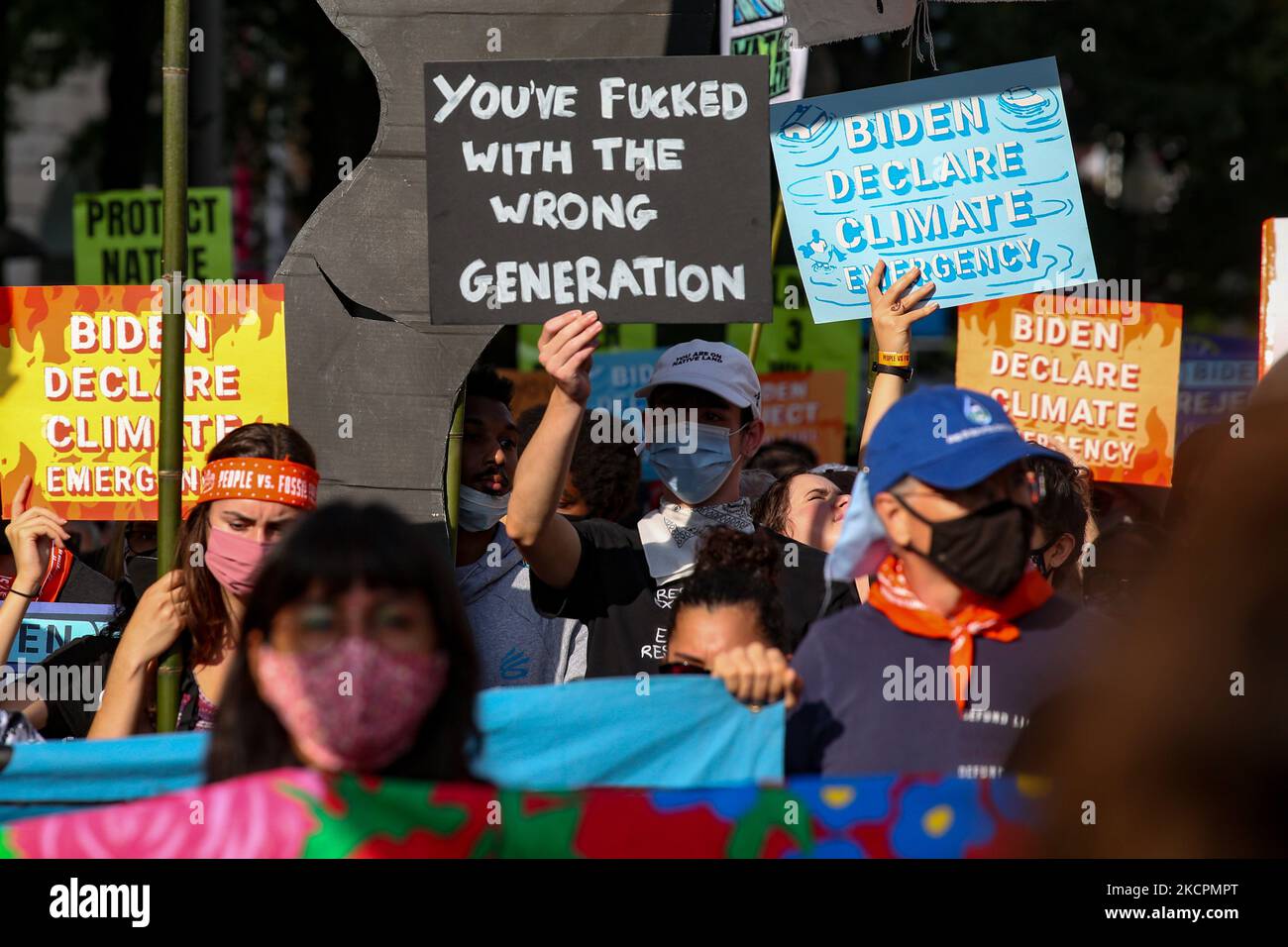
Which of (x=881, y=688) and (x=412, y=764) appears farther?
(x=881, y=688)

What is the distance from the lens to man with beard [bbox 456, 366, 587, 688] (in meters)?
4.69

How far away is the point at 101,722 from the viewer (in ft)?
12.4

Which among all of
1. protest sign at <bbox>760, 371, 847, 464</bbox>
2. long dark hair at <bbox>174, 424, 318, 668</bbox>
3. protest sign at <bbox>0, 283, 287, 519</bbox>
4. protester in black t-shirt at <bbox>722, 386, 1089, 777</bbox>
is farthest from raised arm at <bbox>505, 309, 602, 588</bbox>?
protest sign at <bbox>760, 371, 847, 464</bbox>

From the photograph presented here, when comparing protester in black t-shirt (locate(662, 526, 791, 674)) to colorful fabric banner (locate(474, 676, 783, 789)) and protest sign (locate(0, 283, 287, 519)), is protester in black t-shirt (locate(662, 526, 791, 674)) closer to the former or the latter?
colorful fabric banner (locate(474, 676, 783, 789))

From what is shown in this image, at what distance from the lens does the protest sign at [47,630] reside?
4.71 metres

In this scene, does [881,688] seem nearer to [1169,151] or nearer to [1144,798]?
[1144,798]

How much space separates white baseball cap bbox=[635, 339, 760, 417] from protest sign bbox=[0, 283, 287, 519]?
51.4 inches

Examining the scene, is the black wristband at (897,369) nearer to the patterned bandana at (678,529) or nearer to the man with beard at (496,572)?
the patterned bandana at (678,529)

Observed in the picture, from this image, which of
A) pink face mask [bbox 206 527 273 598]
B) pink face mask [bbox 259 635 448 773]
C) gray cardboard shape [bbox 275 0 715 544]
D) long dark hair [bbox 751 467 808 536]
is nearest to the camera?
pink face mask [bbox 259 635 448 773]

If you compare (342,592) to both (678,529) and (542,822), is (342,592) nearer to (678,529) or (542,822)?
(542,822)

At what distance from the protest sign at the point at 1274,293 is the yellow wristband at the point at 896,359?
1329 millimetres

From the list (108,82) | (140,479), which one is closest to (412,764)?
(140,479)

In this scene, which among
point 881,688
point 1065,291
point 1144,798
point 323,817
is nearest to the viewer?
point 1144,798
